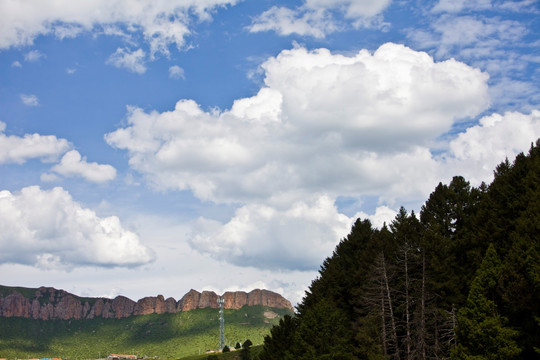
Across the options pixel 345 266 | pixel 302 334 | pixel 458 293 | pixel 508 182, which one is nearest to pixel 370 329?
pixel 458 293

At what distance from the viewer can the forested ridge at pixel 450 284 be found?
103 ft

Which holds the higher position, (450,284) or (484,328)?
(450,284)

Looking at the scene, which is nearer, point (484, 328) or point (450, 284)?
point (484, 328)

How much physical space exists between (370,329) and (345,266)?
89.8 ft

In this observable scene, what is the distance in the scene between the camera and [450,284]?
4600cm

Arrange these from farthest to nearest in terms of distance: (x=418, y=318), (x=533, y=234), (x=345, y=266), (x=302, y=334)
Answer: (x=345, y=266)
(x=302, y=334)
(x=418, y=318)
(x=533, y=234)

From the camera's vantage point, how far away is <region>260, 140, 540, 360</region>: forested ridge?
3153 centimetres

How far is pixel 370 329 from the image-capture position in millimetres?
48844

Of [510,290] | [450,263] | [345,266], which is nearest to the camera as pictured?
[510,290]

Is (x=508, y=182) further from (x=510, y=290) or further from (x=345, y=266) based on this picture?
(x=345, y=266)

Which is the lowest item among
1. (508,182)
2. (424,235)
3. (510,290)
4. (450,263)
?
(510,290)

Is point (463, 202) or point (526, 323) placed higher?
point (463, 202)

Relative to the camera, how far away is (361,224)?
255ft

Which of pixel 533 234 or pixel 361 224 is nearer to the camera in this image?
pixel 533 234
